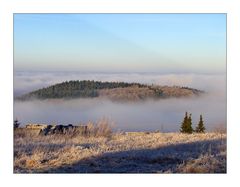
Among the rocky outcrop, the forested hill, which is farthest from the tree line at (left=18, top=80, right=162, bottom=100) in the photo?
the rocky outcrop

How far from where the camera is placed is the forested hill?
28.2 feet

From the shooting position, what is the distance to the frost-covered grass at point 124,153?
8.20 metres

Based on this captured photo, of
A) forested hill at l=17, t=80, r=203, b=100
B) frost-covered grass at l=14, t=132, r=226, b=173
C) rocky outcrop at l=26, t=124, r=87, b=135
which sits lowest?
frost-covered grass at l=14, t=132, r=226, b=173

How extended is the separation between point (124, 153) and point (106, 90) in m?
0.78

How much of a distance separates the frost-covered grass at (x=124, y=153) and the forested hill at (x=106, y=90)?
56 centimetres

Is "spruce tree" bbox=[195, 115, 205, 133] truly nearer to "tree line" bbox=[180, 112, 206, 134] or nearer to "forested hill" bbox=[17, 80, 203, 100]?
"tree line" bbox=[180, 112, 206, 134]

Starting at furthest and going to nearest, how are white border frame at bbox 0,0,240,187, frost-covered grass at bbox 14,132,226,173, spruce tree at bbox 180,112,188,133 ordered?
spruce tree at bbox 180,112,188,133 < frost-covered grass at bbox 14,132,226,173 < white border frame at bbox 0,0,240,187

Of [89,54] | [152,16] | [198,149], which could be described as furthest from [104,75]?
[198,149]

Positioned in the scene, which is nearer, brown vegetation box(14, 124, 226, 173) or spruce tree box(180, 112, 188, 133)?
brown vegetation box(14, 124, 226, 173)

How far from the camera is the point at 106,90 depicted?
8609mm

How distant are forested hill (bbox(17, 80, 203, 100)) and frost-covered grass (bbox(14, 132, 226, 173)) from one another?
22.0 inches

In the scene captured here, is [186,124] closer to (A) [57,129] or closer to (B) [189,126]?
(B) [189,126]
